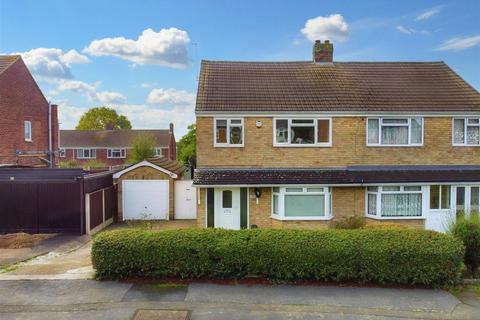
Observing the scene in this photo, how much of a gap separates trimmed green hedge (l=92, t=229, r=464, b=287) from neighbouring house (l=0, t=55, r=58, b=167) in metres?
15.1

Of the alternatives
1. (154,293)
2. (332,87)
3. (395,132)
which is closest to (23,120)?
(332,87)

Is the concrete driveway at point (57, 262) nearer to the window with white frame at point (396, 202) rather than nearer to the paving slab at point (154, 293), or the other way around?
the paving slab at point (154, 293)

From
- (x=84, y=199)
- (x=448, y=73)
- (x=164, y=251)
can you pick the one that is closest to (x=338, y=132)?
(x=448, y=73)

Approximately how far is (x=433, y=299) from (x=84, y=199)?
470 inches

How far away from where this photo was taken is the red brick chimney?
59.3 ft

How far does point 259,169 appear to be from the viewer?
579 inches

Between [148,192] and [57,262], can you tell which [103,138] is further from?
[57,262]

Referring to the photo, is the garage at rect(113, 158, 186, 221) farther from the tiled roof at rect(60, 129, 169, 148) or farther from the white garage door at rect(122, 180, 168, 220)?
the tiled roof at rect(60, 129, 169, 148)

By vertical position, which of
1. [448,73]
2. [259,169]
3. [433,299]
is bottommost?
[433,299]

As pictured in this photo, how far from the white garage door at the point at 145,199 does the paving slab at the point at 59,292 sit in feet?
34.0

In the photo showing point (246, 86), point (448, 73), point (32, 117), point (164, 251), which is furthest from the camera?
point (32, 117)

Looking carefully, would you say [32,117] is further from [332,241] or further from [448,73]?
[448,73]

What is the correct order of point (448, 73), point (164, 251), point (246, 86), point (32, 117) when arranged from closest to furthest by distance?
point (164, 251)
point (246, 86)
point (448, 73)
point (32, 117)

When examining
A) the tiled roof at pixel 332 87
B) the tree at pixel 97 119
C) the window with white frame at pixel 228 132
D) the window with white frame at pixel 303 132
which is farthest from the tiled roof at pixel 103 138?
the window with white frame at pixel 303 132
